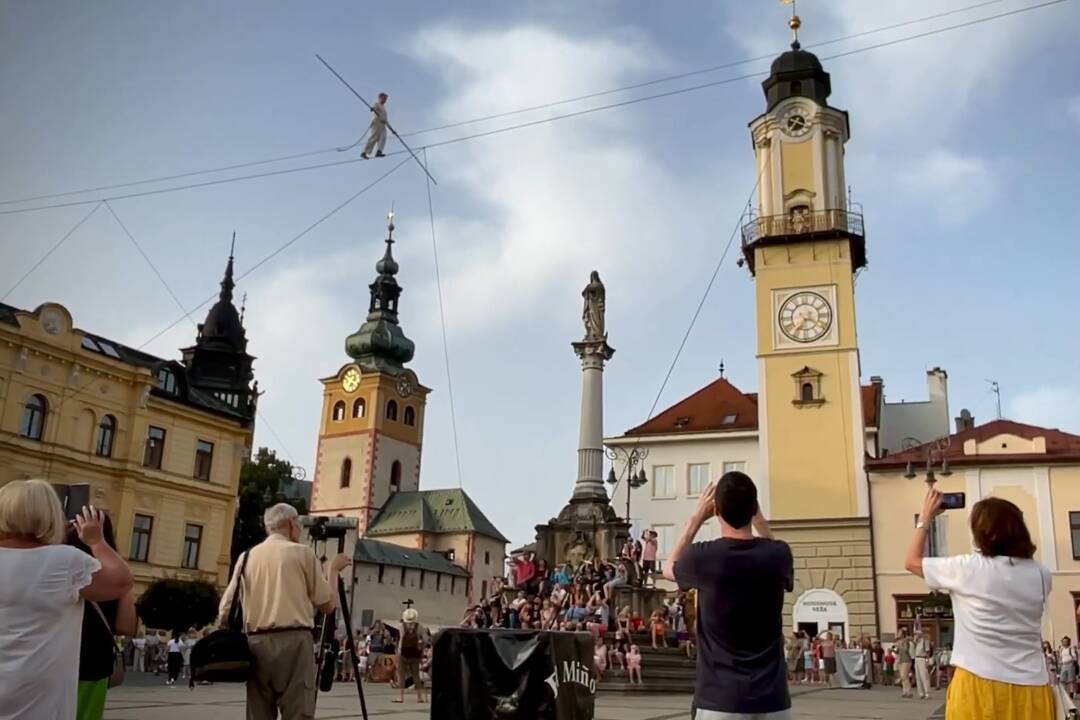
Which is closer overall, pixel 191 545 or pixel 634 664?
pixel 634 664

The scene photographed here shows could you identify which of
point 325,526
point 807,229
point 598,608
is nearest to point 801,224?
point 807,229

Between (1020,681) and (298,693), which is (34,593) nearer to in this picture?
(298,693)

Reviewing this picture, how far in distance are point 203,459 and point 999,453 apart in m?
32.4

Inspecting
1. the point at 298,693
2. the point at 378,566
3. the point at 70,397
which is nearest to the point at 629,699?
the point at 298,693

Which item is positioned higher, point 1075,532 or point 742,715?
point 1075,532

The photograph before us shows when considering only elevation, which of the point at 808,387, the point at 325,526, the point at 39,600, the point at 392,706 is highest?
the point at 808,387

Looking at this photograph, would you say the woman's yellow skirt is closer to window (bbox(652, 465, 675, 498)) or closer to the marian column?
the marian column

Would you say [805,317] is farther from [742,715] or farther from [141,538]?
[742,715]

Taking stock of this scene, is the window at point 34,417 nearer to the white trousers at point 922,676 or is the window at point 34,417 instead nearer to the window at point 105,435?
the window at point 105,435

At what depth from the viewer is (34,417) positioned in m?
36.7

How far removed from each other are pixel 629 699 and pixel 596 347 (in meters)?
15.4

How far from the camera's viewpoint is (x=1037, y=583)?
180 inches

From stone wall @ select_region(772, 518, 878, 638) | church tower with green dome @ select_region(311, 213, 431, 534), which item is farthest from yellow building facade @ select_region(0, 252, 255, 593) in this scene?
church tower with green dome @ select_region(311, 213, 431, 534)

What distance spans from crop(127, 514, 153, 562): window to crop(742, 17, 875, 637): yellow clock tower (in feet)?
80.5
